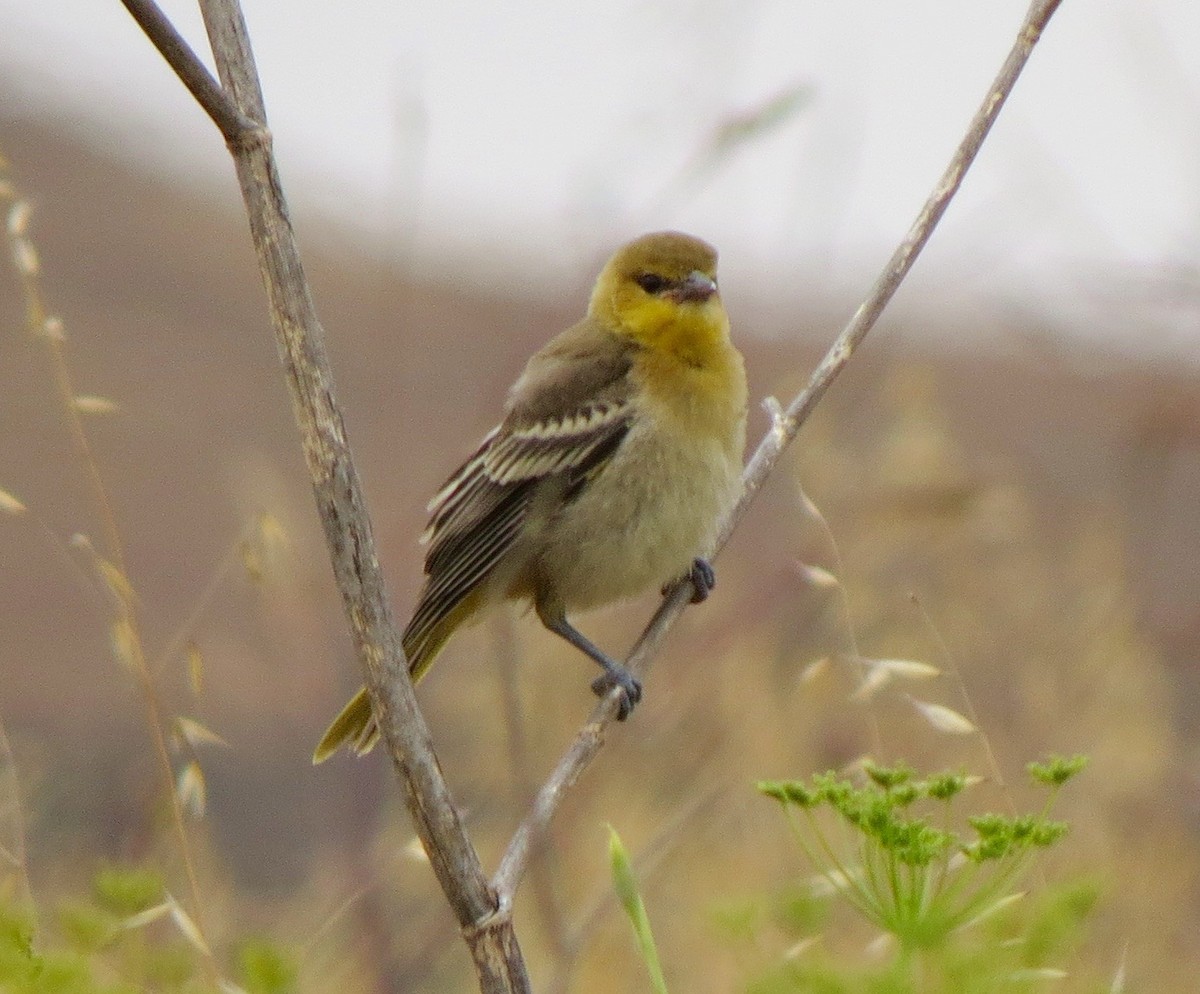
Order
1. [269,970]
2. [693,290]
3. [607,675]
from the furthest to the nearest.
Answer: [693,290] → [607,675] → [269,970]

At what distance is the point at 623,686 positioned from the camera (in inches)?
110

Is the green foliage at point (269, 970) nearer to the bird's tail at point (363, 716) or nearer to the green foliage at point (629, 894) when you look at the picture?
the green foliage at point (629, 894)

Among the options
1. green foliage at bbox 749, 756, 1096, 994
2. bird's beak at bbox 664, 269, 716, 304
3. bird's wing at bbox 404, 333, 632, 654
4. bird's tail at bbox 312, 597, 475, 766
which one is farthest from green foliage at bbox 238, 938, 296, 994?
bird's beak at bbox 664, 269, 716, 304

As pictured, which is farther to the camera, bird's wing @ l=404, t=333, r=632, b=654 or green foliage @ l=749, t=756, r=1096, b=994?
bird's wing @ l=404, t=333, r=632, b=654

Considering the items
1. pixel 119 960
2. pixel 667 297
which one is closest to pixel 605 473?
pixel 667 297

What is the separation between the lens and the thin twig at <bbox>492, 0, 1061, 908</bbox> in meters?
2.04

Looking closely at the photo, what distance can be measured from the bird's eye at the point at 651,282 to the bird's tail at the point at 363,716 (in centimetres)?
101

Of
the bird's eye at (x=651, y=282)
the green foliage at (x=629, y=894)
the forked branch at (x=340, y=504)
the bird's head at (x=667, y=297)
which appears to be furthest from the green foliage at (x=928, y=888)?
the bird's eye at (x=651, y=282)

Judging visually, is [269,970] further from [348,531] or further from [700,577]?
[700,577]

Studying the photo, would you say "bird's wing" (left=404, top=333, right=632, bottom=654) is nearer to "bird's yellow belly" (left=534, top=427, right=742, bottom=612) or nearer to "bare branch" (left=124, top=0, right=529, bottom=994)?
"bird's yellow belly" (left=534, top=427, right=742, bottom=612)

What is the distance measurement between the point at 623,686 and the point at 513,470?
5.36ft

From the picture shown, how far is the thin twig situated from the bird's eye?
49.4 inches

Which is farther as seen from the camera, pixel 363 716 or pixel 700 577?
pixel 700 577

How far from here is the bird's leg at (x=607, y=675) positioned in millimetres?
2932
